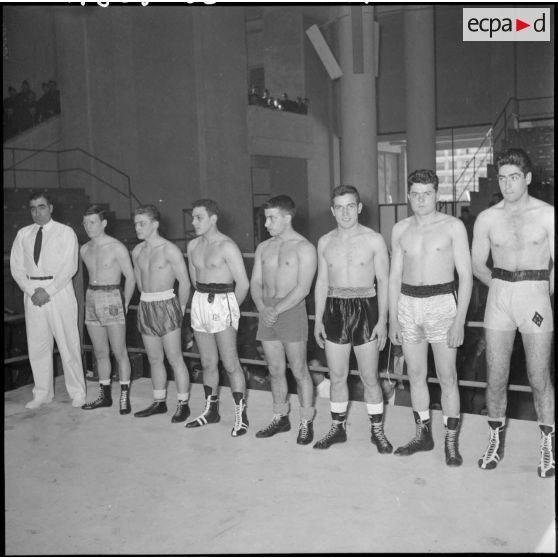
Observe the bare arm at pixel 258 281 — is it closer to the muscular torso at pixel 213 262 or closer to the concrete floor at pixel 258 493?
→ the muscular torso at pixel 213 262

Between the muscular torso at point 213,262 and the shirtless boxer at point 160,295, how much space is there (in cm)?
23

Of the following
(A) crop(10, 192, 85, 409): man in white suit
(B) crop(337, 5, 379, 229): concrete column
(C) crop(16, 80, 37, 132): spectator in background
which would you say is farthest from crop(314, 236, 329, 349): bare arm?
(C) crop(16, 80, 37, 132): spectator in background

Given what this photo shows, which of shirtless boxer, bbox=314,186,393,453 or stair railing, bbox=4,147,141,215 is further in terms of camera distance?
stair railing, bbox=4,147,141,215

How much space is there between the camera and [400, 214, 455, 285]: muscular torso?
149 inches

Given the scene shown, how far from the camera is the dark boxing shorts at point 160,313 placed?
190 inches

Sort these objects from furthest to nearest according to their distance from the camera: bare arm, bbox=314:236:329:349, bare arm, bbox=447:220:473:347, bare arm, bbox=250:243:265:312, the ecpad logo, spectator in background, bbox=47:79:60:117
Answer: spectator in background, bbox=47:79:60:117 → bare arm, bbox=250:243:265:312 → bare arm, bbox=314:236:329:349 → bare arm, bbox=447:220:473:347 → the ecpad logo

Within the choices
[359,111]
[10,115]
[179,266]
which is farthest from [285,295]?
[10,115]

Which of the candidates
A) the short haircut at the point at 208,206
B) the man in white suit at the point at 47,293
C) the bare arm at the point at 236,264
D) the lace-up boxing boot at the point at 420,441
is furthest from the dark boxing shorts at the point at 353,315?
the man in white suit at the point at 47,293

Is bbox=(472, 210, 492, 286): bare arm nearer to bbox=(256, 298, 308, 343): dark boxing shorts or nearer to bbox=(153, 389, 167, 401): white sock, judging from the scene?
bbox=(256, 298, 308, 343): dark boxing shorts

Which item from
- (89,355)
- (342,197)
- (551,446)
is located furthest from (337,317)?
(89,355)

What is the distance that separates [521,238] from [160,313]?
2580 mm

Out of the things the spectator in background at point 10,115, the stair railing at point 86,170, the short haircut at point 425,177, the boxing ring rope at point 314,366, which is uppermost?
the spectator in background at point 10,115

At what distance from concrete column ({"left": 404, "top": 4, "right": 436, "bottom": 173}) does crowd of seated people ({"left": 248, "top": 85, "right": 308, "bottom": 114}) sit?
→ 3607 millimetres

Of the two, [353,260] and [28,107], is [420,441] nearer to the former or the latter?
[353,260]
